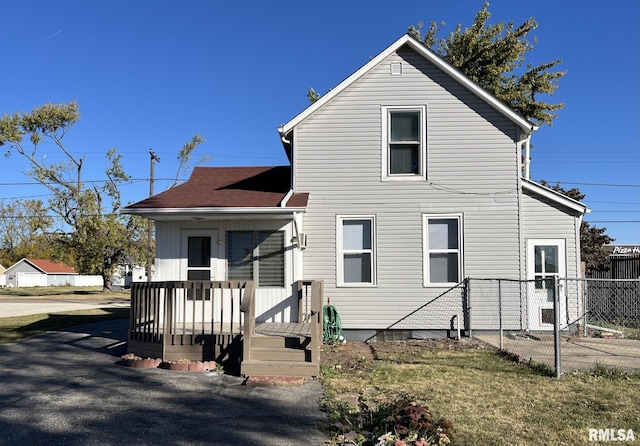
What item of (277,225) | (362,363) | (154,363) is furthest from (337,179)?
(154,363)

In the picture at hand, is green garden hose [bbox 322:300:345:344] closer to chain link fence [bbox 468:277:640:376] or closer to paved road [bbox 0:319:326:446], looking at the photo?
chain link fence [bbox 468:277:640:376]

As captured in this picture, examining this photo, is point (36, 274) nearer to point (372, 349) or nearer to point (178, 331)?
point (178, 331)

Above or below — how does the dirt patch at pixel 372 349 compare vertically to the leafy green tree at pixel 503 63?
below

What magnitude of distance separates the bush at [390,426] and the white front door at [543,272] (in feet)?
21.8

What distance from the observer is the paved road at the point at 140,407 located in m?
4.80

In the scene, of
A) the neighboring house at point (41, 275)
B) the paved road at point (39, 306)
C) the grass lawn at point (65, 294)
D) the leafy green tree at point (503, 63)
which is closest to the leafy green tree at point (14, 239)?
the neighboring house at point (41, 275)

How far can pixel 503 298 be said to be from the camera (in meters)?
11.0

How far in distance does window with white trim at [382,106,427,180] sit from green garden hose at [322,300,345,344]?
318 cm

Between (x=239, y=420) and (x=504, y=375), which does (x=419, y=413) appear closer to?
(x=239, y=420)

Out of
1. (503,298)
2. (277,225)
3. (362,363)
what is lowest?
(362,363)

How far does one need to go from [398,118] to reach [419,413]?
763 cm

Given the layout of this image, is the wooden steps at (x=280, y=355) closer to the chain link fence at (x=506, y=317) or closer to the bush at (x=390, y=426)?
the bush at (x=390, y=426)

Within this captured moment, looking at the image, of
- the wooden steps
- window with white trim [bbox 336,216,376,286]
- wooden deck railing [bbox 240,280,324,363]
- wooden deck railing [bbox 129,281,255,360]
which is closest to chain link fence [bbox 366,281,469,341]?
window with white trim [bbox 336,216,376,286]

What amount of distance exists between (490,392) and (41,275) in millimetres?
82061
